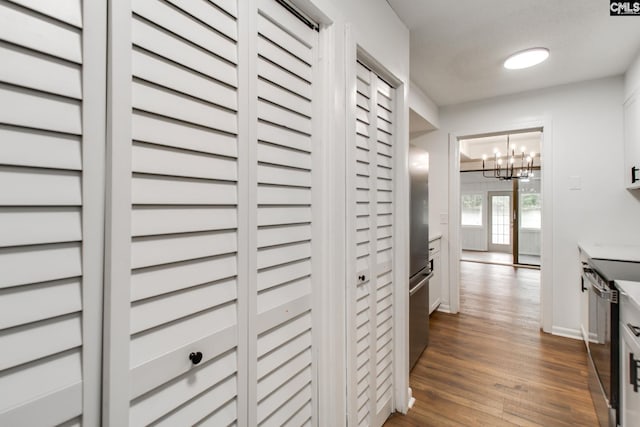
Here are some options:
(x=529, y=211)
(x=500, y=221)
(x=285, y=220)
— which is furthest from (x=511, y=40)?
(x=500, y=221)

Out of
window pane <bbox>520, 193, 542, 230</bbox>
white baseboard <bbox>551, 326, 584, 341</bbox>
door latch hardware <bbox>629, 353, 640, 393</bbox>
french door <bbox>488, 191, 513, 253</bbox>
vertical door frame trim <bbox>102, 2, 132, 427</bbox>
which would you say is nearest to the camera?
vertical door frame trim <bbox>102, 2, 132, 427</bbox>

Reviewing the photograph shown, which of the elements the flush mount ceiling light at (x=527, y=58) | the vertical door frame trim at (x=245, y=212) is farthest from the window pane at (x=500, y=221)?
the vertical door frame trim at (x=245, y=212)

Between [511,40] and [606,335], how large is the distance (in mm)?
1980

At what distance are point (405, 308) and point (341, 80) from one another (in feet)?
A: 4.56

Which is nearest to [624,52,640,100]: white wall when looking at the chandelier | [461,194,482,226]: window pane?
the chandelier

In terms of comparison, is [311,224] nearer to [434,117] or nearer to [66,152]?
[66,152]

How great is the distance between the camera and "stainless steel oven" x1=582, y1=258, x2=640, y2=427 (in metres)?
1.45

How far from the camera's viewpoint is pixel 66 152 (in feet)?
1.83

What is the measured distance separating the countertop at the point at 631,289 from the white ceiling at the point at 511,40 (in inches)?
62.3

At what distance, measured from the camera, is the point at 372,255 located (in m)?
1.62

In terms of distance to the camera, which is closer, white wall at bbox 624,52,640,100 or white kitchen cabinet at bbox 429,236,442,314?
white wall at bbox 624,52,640,100

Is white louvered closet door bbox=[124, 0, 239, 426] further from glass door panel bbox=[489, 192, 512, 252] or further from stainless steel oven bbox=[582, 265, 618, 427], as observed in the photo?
glass door panel bbox=[489, 192, 512, 252]

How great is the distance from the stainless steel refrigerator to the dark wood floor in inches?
7.4

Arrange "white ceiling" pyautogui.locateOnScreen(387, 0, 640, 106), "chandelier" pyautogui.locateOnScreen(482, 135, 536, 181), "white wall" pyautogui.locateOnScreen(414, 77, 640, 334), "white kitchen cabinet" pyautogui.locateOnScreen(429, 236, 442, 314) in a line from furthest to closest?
"chandelier" pyautogui.locateOnScreen(482, 135, 536, 181) → "white kitchen cabinet" pyautogui.locateOnScreen(429, 236, 442, 314) → "white wall" pyautogui.locateOnScreen(414, 77, 640, 334) → "white ceiling" pyautogui.locateOnScreen(387, 0, 640, 106)
